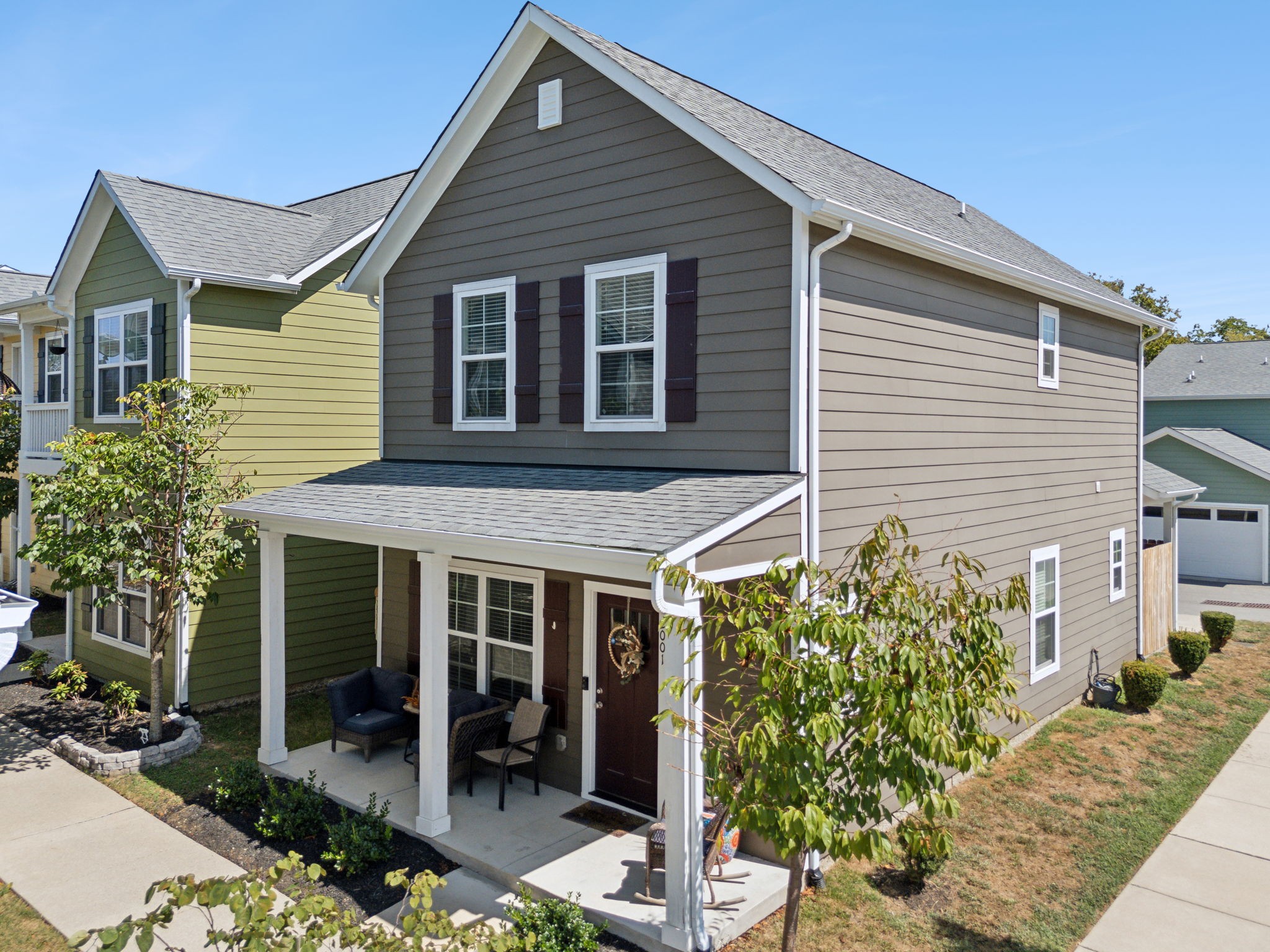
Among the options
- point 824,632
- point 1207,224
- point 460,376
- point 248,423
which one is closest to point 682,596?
point 824,632

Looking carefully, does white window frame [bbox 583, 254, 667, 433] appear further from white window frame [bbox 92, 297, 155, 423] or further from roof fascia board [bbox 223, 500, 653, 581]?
white window frame [bbox 92, 297, 155, 423]

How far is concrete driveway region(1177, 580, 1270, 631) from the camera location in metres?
19.2

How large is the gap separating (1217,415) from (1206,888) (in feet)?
83.1

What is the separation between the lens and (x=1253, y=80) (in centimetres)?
1218

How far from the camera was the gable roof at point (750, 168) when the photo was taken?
798cm

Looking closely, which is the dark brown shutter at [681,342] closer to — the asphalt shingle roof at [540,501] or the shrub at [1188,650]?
the asphalt shingle roof at [540,501]

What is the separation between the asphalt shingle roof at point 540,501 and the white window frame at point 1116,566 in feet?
29.2

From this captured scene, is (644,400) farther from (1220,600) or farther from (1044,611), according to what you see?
(1220,600)

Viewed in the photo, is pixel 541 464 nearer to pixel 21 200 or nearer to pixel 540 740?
pixel 540 740

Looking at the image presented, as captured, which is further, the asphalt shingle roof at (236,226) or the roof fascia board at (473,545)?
the asphalt shingle roof at (236,226)

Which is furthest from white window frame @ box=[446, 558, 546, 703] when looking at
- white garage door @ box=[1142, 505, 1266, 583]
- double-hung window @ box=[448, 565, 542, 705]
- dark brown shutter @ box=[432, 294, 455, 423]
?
white garage door @ box=[1142, 505, 1266, 583]

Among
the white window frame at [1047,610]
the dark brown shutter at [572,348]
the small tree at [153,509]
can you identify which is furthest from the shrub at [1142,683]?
the small tree at [153,509]

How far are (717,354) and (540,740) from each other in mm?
4569

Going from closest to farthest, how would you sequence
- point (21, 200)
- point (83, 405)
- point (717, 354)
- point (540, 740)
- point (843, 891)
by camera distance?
point (843, 891), point (717, 354), point (540, 740), point (83, 405), point (21, 200)
